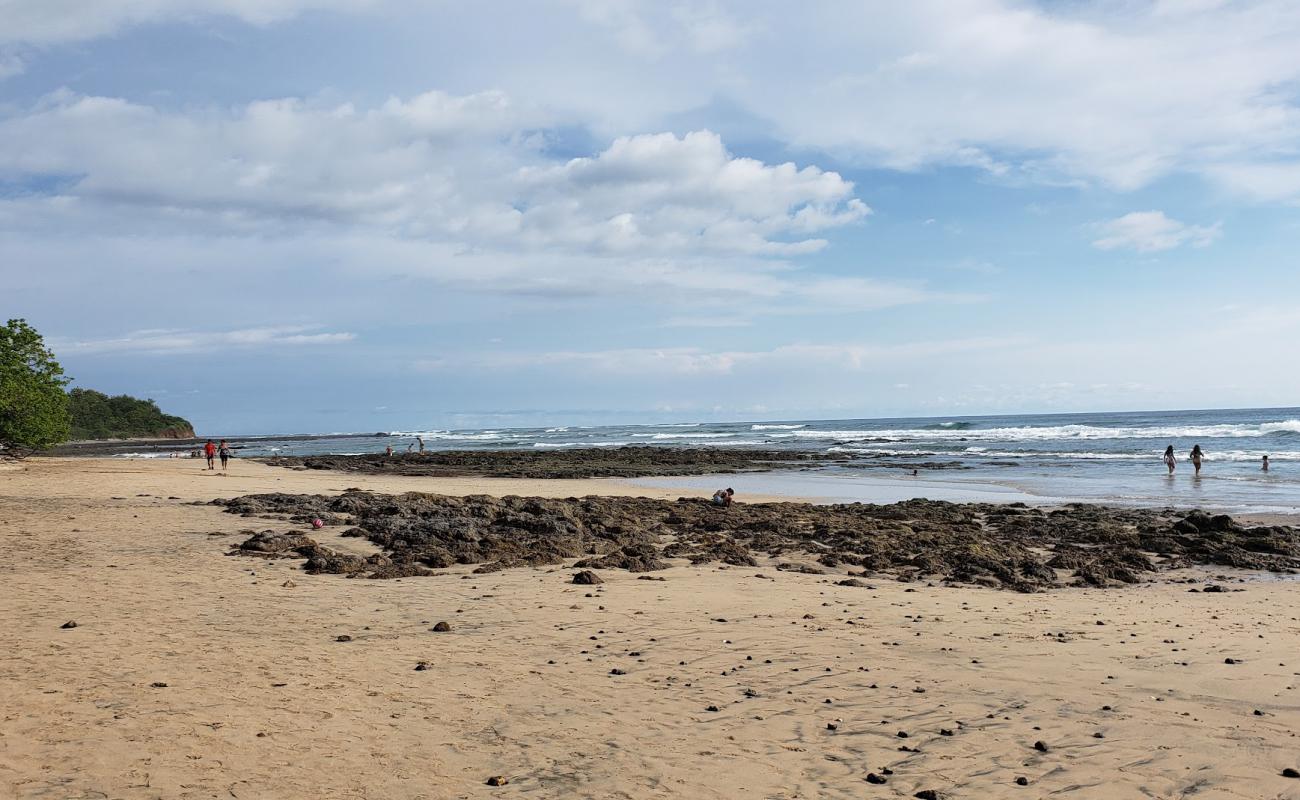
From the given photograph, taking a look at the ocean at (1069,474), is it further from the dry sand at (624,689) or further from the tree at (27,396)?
the tree at (27,396)

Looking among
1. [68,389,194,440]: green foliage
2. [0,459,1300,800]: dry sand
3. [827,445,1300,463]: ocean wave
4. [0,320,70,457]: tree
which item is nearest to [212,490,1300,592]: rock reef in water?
[0,459,1300,800]: dry sand

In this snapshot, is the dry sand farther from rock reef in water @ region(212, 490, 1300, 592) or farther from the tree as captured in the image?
the tree

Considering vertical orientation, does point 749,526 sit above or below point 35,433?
below

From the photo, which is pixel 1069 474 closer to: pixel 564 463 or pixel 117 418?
pixel 564 463

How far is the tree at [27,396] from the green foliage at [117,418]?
71.0 meters

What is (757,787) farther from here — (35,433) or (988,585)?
(35,433)

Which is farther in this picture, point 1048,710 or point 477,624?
point 477,624

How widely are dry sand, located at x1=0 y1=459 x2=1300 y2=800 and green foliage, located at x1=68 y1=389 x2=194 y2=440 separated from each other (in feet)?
348

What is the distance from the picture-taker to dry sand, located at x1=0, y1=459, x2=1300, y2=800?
4688 millimetres

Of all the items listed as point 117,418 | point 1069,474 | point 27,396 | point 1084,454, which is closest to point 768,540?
point 1069,474

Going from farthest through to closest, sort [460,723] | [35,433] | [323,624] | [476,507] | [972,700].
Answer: [35,433] → [476,507] → [323,624] → [972,700] → [460,723]

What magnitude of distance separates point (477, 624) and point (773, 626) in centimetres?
297

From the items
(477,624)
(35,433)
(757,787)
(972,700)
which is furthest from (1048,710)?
(35,433)

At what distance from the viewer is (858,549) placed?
13867 millimetres
